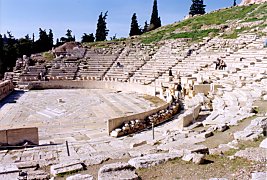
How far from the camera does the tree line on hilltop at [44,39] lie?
39.1 m

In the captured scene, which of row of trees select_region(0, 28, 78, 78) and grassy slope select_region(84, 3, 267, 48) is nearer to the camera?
grassy slope select_region(84, 3, 267, 48)

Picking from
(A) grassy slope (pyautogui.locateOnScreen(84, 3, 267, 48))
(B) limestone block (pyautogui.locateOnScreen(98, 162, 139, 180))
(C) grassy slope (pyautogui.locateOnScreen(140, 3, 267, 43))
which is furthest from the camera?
(C) grassy slope (pyautogui.locateOnScreen(140, 3, 267, 43))

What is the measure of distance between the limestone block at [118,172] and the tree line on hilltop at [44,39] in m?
32.4

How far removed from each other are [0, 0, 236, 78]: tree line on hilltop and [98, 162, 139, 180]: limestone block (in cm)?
3244

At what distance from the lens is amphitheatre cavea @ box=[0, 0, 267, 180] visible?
5328mm

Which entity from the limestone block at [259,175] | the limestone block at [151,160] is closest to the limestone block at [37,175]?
the limestone block at [151,160]

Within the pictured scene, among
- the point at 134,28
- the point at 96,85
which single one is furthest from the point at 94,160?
the point at 134,28

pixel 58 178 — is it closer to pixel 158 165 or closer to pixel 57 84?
pixel 158 165

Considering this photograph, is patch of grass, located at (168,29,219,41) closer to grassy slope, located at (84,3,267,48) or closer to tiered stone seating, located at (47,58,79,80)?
grassy slope, located at (84,3,267,48)

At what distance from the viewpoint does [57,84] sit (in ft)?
90.4

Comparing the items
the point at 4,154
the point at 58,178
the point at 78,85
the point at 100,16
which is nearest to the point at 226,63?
the point at 78,85

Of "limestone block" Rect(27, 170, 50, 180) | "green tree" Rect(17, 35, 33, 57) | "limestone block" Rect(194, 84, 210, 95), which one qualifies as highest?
"green tree" Rect(17, 35, 33, 57)

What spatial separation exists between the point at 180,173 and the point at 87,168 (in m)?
1.63

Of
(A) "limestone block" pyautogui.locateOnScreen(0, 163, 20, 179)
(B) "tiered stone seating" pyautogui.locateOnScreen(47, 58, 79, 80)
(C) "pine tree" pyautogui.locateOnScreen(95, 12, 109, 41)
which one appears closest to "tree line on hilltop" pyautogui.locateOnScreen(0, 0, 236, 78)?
(C) "pine tree" pyautogui.locateOnScreen(95, 12, 109, 41)
